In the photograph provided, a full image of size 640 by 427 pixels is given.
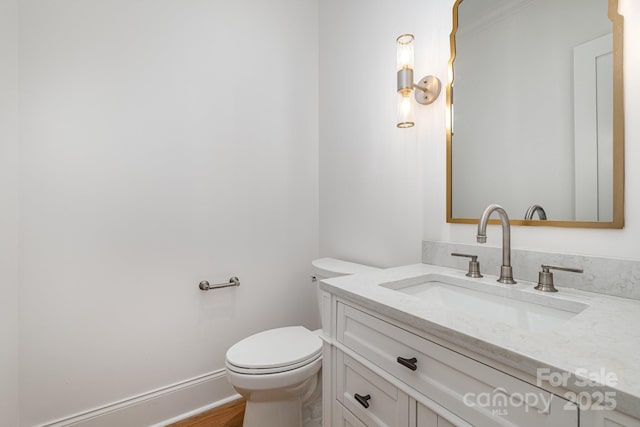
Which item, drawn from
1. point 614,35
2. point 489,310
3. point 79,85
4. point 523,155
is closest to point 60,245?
point 79,85

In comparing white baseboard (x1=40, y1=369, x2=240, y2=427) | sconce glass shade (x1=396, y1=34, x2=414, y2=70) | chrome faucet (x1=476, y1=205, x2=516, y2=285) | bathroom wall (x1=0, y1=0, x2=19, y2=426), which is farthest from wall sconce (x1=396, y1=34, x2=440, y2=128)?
white baseboard (x1=40, y1=369, x2=240, y2=427)

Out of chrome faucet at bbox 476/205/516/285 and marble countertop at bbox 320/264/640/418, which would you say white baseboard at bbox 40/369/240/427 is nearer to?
marble countertop at bbox 320/264/640/418

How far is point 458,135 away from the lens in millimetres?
1157

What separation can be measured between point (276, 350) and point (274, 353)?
29mm

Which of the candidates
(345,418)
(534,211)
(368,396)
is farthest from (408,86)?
(345,418)

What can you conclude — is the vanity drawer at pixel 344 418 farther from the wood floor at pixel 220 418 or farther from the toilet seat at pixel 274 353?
the wood floor at pixel 220 418

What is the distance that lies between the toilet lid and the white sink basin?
0.58 metres

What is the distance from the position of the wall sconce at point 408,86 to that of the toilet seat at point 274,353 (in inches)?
42.5

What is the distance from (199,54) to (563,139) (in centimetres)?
168

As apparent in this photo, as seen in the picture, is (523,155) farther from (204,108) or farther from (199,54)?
(199,54)

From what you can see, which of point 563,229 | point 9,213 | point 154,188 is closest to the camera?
point 563,229

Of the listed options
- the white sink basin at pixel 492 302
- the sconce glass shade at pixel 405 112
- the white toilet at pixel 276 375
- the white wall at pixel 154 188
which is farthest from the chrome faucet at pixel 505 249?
the white wall at pixel 154 188

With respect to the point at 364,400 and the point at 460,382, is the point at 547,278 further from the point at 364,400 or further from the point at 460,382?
the point at 364,400

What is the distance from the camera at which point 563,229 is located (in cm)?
89
